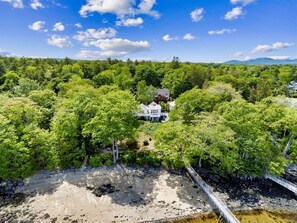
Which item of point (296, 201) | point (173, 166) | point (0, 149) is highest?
point (0, 149)

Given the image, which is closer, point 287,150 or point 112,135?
point 112,135

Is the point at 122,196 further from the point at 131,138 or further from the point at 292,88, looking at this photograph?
the point at 292,88

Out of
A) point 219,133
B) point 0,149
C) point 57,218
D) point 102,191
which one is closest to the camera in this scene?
point 57,218

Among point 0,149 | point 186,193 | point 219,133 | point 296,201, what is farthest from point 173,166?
point 0,149

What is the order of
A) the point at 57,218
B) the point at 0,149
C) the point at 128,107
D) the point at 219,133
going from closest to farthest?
the point at 57,218, the point at 0,149, the point at 219,133, the point at 128,107

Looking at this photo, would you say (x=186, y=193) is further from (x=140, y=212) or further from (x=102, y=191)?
(x=102, y=191)

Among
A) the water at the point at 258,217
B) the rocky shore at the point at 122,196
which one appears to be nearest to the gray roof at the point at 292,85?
the rocky shore at the point at 122,196

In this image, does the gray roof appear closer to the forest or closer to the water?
the forest

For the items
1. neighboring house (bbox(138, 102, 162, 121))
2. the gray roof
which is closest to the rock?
neighboring house (bbox(138, 102, 162, 121))
